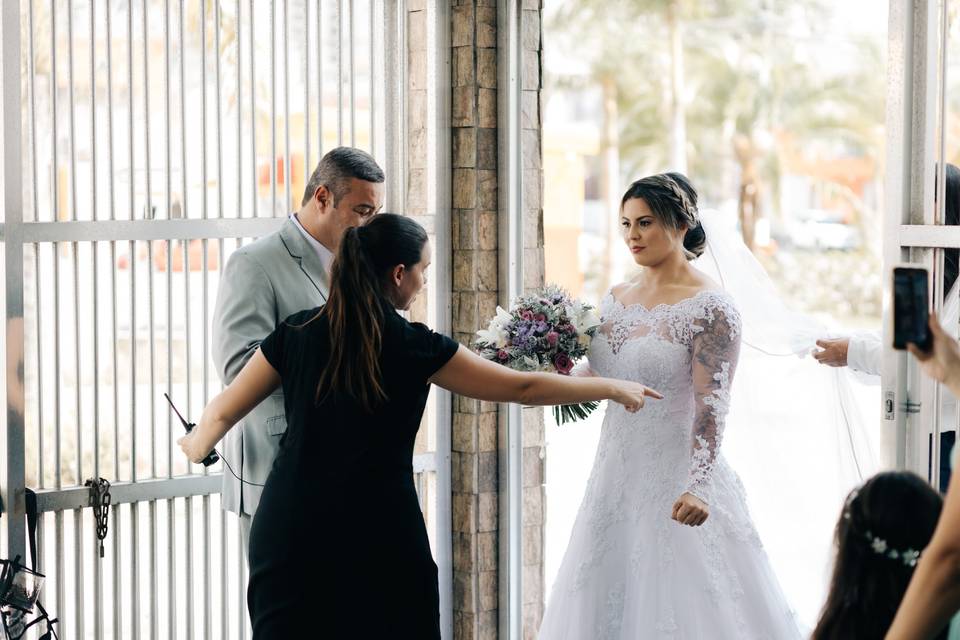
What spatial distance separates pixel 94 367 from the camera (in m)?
3.48

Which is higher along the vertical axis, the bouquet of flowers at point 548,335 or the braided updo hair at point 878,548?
the bouquet of flowers at point 548,335

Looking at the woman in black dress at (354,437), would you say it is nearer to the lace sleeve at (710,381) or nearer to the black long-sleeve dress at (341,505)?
the black long-sleeve dress at (341,505)

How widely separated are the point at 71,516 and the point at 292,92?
1400mm

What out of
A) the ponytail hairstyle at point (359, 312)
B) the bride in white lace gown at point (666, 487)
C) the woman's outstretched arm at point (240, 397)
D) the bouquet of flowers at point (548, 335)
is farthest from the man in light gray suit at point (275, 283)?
the bride in white lace gown at point (666, 487)

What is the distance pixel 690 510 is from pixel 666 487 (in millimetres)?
189

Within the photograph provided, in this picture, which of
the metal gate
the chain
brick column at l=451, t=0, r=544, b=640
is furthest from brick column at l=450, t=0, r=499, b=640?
the chain

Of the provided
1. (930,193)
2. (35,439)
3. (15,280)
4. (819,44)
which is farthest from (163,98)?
(819,44)

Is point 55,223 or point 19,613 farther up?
point 55,223

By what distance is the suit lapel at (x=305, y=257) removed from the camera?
3238 millimetres

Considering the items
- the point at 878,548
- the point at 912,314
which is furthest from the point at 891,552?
the point at 912,314

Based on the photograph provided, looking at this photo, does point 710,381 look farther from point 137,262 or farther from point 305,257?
point 137,262

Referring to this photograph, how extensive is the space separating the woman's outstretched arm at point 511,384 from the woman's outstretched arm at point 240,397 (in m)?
0.34

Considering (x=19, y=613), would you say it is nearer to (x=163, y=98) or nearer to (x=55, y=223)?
(x=55, y=223)

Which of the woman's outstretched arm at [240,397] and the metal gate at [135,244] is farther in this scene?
the metal gate at [135,244]
